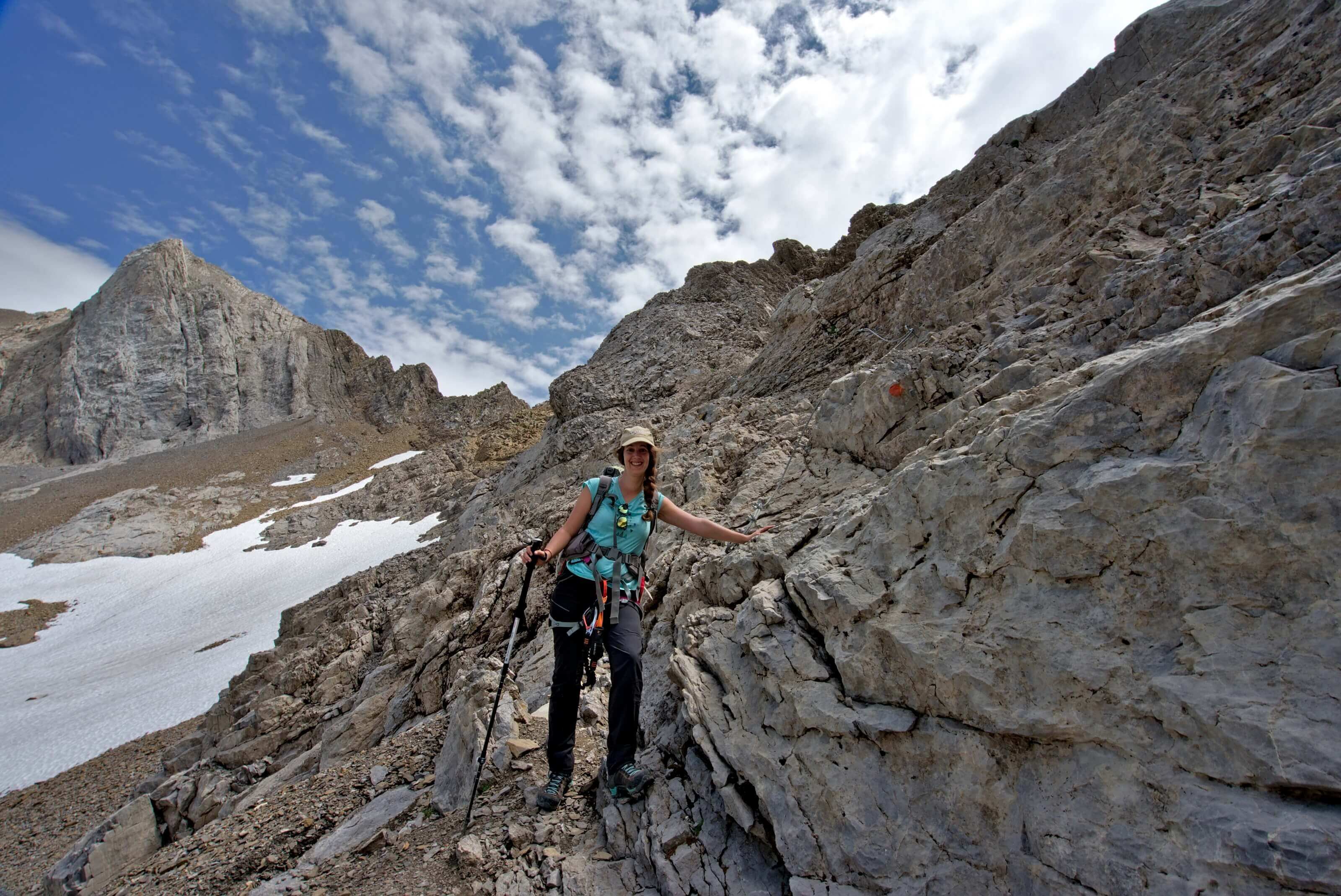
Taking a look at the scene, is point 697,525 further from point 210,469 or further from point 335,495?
point 210,469

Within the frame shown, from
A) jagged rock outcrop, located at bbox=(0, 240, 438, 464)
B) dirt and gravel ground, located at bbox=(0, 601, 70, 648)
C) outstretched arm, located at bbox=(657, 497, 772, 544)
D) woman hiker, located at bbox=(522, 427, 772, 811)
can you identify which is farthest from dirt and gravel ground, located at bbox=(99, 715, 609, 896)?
jagged rock outcrop, located at bbox=(0, 240, 438, 464)

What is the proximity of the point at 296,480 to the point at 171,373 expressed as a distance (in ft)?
130

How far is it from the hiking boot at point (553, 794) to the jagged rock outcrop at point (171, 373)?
274 feet

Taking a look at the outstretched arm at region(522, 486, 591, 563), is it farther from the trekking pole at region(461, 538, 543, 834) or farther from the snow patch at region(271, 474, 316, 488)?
the snow patch at region(271, 474, 316, 488)

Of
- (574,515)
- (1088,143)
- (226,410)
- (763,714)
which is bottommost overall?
(763,714)

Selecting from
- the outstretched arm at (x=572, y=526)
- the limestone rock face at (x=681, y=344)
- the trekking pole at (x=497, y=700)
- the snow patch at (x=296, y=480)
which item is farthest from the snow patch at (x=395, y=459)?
the outstretched arm at (x=572, y=526)

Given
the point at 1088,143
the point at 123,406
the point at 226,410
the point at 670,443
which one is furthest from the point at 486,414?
the point at 1088,143

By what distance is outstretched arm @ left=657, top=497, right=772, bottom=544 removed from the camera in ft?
17.0

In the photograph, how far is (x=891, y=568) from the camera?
4207 mm

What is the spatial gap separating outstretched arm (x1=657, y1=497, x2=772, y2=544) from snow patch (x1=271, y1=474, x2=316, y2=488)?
217 ft

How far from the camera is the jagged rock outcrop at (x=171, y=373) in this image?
252 ft

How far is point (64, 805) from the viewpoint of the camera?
592 inches

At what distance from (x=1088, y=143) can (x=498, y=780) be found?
42.5 ft

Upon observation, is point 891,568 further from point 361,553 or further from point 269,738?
point 361,553
